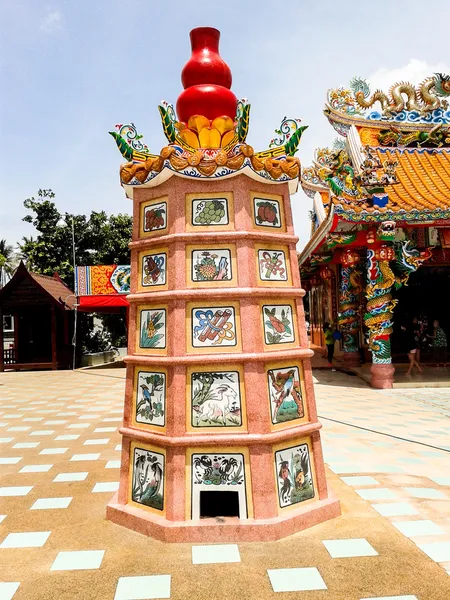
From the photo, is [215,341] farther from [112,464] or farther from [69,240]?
[69,240]

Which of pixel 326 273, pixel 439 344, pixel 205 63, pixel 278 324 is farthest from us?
pixel 326 273

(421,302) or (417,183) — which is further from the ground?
(417,183)

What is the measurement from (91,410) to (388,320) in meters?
7.18

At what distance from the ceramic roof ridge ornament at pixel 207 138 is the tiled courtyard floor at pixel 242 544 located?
312 centimetres

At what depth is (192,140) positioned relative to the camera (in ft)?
15.5

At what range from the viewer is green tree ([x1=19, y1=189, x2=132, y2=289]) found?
2478cm

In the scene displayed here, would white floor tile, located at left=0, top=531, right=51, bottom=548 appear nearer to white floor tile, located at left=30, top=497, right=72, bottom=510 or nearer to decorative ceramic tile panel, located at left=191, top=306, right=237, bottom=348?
white floor tile, located at left=30, top=497, right=72, bottom=510

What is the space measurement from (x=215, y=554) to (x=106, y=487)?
210 centimetres

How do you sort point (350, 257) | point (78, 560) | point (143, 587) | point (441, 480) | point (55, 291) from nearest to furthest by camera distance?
point (143, 587) → point (78, 560) → point (441, 480) → point (350, 257) → point (55, 291)

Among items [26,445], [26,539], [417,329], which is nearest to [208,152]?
[26,539]

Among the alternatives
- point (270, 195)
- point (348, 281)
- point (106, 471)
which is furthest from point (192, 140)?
point (348, 281)

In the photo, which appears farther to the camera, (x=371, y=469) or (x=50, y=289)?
(x=50, y=289)

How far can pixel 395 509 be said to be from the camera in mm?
4598

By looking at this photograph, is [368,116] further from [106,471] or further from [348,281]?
[106,471]
